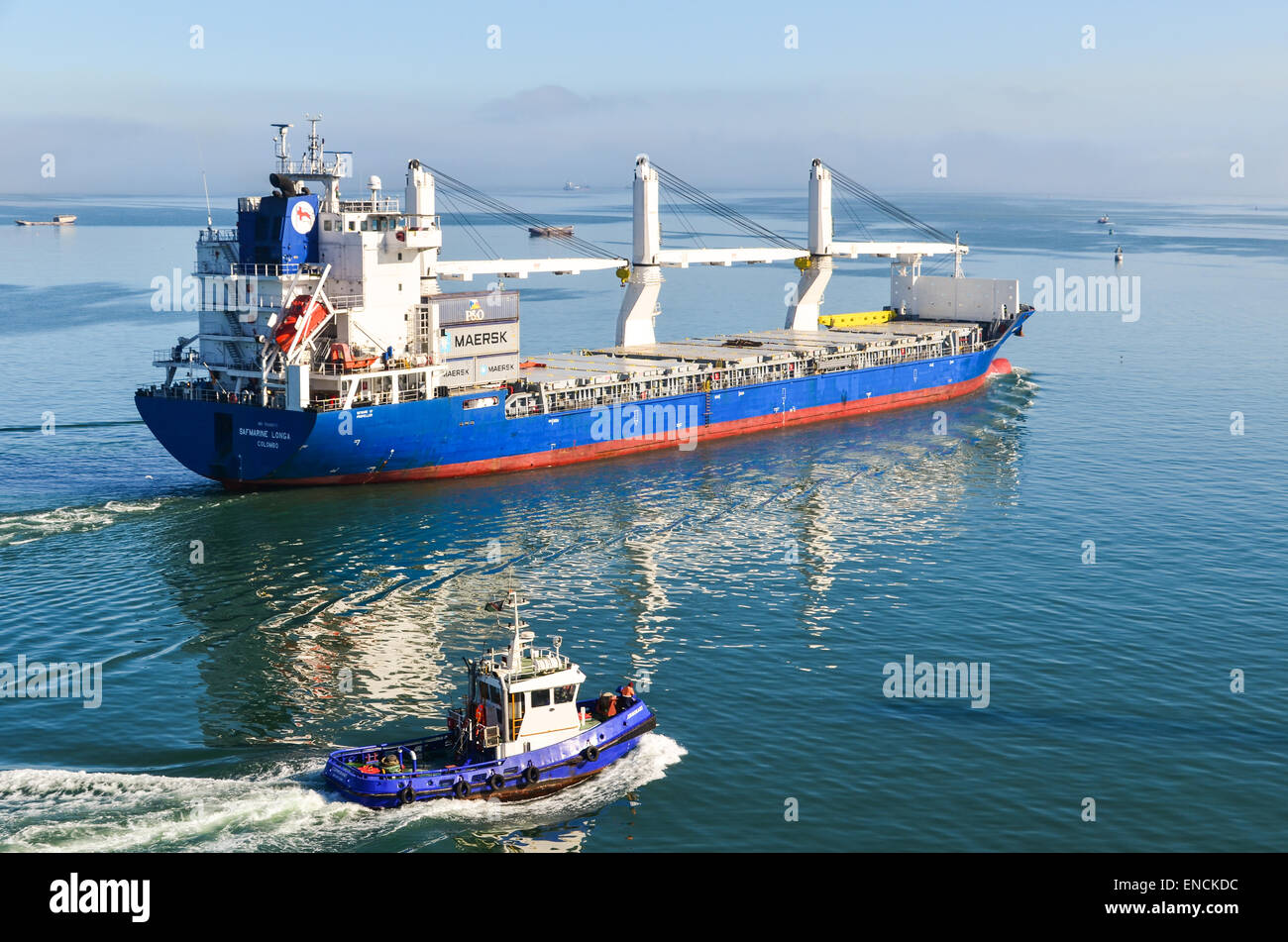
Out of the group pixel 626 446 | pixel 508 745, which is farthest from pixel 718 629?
pixel 626 446

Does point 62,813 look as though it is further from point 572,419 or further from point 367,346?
point 572,419

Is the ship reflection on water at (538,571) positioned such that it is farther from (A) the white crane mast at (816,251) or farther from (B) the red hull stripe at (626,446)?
(A) the white crane mast at (816,251)

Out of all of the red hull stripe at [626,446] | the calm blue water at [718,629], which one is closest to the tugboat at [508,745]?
the calm blue water at [718,629]

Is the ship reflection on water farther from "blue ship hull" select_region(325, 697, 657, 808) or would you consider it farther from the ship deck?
the ship deck

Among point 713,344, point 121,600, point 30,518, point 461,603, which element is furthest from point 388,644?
point 713,344

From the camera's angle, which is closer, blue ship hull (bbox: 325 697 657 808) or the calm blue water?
blue ship hull (bbox: 325 697 657 808)

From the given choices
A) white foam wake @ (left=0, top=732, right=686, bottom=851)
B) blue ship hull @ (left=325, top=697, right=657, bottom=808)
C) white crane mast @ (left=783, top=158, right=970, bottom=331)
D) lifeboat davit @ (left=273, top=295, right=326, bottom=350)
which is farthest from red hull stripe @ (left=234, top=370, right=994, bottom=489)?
white foam wake @ (left=0, top=732, right=686, bottom=851)
